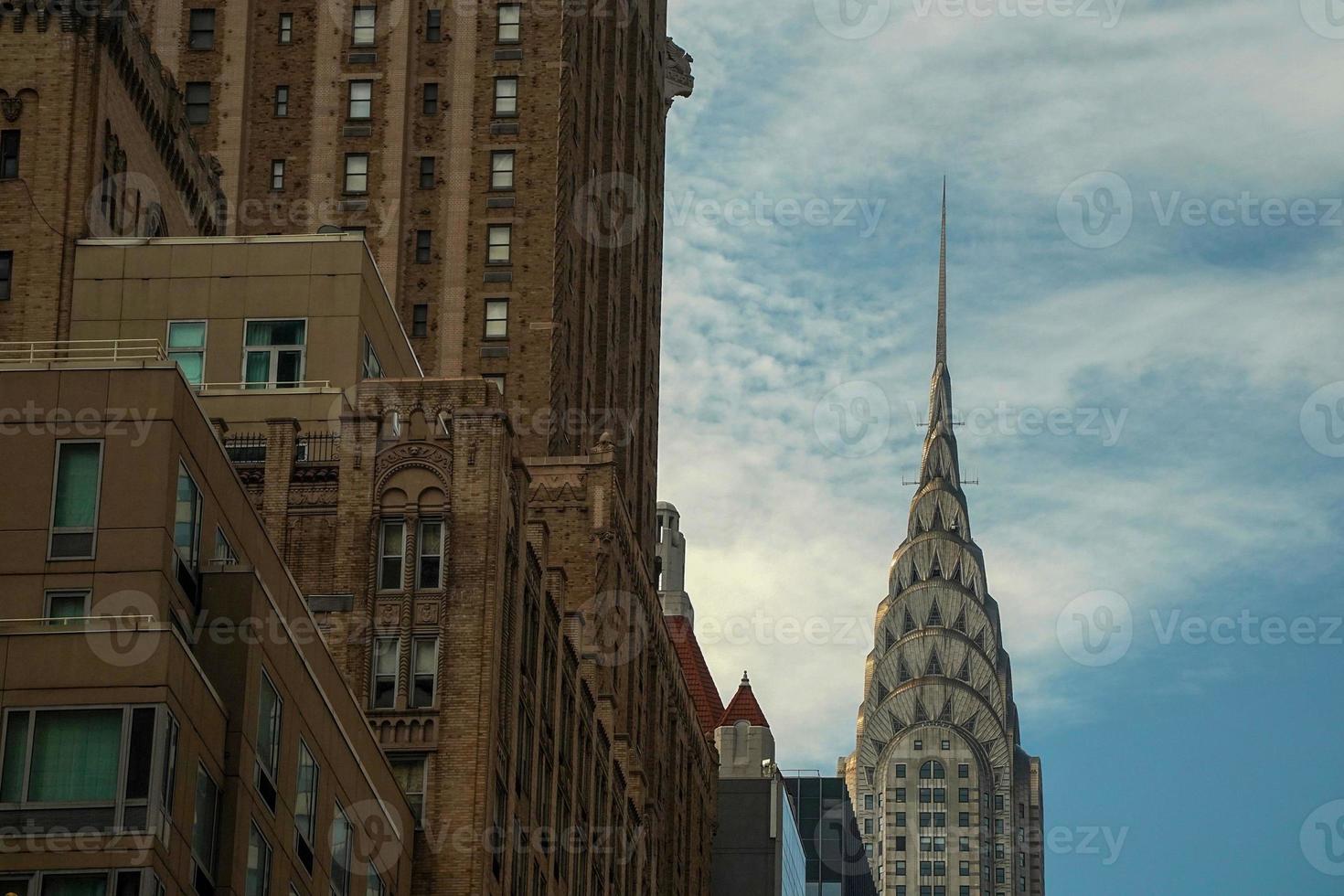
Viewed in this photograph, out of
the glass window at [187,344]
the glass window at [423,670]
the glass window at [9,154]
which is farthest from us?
the glass window at [187,344]

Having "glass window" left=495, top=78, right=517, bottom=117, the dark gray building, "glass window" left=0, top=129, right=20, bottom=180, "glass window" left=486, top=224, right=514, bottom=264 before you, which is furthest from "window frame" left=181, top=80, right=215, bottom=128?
the dark gray building

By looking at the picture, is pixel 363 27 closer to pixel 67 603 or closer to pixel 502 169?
pixel 502 169

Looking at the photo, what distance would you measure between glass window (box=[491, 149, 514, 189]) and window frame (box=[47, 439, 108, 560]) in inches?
2747

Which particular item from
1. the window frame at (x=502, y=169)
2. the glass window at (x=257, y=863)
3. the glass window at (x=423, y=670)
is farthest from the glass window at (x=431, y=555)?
the window frame at (x=502, y=169)

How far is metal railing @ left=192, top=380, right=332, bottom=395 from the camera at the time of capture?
239 ft

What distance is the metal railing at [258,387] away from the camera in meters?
72.9

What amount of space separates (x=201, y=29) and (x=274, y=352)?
147 ft

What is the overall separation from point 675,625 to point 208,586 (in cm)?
11941

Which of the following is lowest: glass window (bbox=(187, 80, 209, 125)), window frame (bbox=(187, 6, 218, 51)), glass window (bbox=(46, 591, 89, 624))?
glass window (bbox=(46, 591, 89, 624))

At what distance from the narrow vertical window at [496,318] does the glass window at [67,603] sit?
66.1m

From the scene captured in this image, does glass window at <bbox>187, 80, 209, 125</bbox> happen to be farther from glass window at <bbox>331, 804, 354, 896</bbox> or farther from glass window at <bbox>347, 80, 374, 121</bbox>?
glass window at <bbox>331, 804, 354, 896</bbox>

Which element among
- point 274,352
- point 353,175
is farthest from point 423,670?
point 353,175

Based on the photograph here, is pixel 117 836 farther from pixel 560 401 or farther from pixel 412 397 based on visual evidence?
pixel 560 401

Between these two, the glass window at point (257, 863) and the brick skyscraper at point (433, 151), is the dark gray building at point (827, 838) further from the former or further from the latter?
the glass window at point (257, 863)
